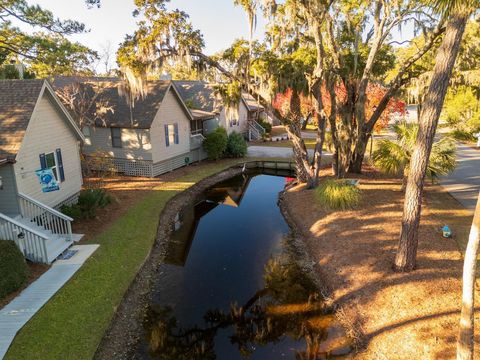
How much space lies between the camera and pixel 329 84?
737 inches

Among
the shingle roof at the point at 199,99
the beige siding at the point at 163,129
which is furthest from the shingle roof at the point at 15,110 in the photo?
the shingle roof at the point at 199,99

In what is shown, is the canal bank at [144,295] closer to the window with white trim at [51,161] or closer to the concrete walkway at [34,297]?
the concrete walkway at [34,297]

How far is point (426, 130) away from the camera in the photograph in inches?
339

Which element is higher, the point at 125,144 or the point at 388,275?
the point at 125,144

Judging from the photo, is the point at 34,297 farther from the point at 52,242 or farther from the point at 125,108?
the point at 125,108

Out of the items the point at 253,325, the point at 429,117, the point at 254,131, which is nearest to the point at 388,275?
the point at 253,325

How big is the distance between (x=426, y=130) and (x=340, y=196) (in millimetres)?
7326

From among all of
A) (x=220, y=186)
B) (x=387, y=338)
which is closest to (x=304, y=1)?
(x=220, y=186)

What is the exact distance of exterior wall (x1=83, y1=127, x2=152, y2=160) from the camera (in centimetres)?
2264

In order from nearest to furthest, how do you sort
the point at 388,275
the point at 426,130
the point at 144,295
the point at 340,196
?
the point at 426,130, the point at 388,275, the point at 144,295, the point at 340,196

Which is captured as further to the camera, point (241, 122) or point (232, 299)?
point (241, 122)

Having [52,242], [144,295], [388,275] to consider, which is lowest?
[144,295]

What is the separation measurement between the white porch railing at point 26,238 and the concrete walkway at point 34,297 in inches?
24.9

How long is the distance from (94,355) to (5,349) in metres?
1.93
